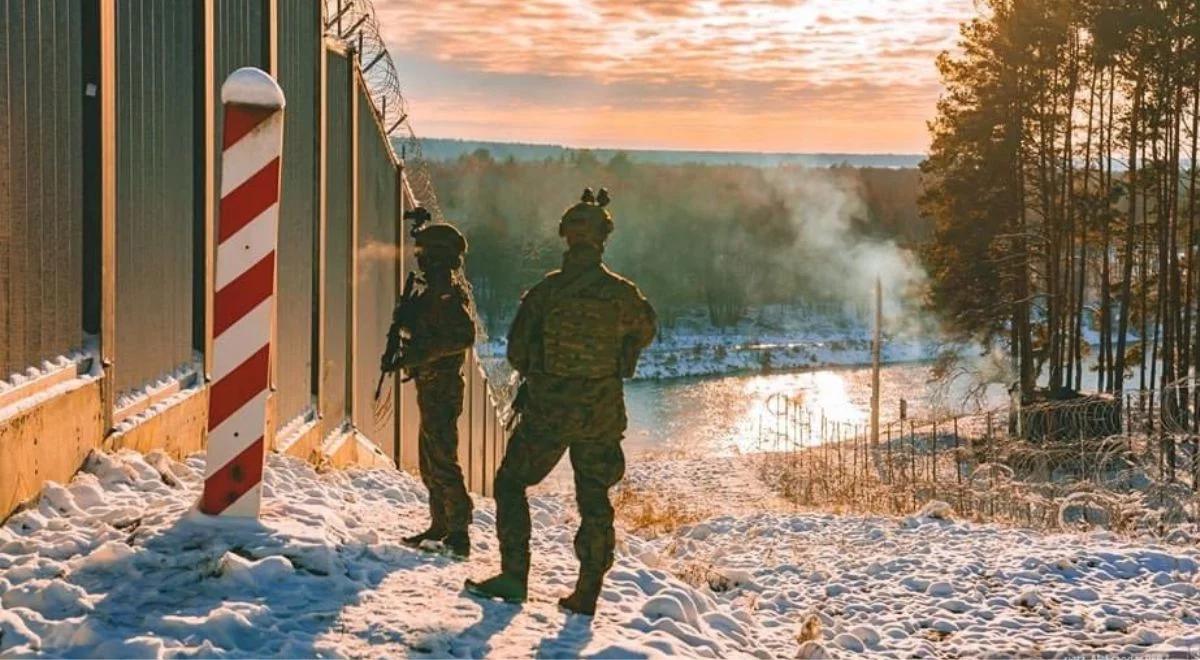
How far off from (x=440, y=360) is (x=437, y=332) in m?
0.18

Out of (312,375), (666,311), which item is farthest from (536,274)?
(312,375)

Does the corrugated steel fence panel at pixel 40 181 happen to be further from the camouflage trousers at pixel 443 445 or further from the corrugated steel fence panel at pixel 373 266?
the corrugated steel fence panel at pixel 373 266

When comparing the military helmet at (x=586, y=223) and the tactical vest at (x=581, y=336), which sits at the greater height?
the military helmet at (x=586, y=223)

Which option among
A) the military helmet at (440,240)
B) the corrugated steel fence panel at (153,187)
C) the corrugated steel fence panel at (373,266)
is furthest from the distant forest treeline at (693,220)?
the military helmet at (440,240)

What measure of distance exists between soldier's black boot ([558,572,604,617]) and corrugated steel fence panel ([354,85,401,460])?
657cm

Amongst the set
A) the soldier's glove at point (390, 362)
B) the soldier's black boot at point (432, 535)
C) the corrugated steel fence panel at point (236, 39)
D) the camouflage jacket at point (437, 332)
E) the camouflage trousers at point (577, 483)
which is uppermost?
the corrugated steel fence panel at point (236, 39)

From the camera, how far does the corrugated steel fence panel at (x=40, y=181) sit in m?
4.65

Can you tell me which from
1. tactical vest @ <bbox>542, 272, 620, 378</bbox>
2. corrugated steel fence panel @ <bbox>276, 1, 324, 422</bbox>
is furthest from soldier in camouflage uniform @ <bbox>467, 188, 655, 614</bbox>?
corrugated steel fence panel @ <bbox>276, 1, 324, 422</bbox>

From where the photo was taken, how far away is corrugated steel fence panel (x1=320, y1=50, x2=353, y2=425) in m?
10.4

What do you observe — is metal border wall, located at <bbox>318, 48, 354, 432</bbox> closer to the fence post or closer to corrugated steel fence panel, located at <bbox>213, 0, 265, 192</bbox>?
corrugated steel fence panel, located at <bbox>213, 0, 265, 192</bbox>

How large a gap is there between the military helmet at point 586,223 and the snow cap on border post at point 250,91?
140cm

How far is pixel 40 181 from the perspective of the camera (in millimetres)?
4938

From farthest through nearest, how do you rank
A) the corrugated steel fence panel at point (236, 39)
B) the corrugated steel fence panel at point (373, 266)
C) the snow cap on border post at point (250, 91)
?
the corrugated steel fence panel at point (373, 266)
the corrugated steel fence panel at point (236, 39)
the snow cap on border post at point (250, 91)

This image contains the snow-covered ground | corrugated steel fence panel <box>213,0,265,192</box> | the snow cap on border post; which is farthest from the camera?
corrugated steel fence panel <box>213,0,265,192</box>
